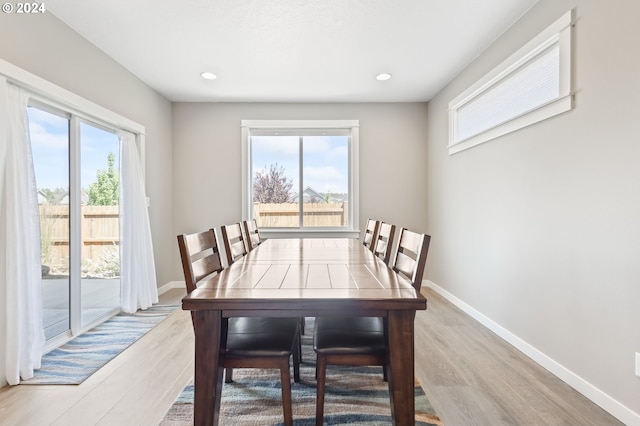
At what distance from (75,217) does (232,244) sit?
154cm

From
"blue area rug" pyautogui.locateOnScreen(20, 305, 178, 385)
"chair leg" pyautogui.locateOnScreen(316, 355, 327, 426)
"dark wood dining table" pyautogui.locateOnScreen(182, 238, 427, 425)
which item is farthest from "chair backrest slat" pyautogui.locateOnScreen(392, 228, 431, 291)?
"blue area rug" pyautogui.locateOnScreen(20, 305, 178, 385)

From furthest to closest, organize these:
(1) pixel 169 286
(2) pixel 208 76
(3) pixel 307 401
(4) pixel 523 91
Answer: (1) pixel 169 286
(2) pixel 208 76
(4) pixel 523 91
(3) pixel 307 401

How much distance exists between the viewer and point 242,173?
14.4 feet

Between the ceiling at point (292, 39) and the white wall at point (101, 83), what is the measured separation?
4.9 inches

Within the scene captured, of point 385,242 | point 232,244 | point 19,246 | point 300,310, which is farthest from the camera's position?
point 385,242

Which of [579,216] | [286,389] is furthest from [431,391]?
[579,216]

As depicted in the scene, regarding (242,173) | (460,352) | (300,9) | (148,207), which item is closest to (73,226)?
(148,207)

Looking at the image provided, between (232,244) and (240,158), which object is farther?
(240,158)

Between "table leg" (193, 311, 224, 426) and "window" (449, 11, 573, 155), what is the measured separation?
2.29 m

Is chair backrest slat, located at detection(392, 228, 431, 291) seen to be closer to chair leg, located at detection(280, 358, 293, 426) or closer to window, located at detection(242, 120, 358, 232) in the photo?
chair leg, located at detection(280, 358, 293, 426)

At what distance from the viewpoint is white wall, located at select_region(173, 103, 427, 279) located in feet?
14.4

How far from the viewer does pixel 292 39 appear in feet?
8.98

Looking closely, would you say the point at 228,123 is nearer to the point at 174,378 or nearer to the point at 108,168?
the point at 108,168

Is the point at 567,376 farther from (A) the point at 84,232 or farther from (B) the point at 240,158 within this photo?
(B) the point at 240,158
